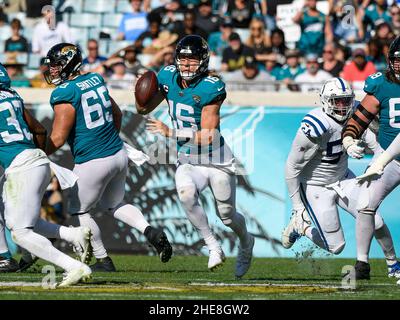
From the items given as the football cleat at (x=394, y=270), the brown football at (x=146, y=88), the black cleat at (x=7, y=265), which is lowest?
the black cleat at (x=7, y=265)

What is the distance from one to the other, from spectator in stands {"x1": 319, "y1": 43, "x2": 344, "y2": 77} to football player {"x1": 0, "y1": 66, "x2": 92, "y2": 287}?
20.3ft

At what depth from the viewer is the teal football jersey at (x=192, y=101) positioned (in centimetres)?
765

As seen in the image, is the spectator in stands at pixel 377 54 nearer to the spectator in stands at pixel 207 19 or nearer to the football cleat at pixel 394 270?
the spectator in stands at pixel 207 19

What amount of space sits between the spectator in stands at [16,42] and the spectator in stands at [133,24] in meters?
1.28

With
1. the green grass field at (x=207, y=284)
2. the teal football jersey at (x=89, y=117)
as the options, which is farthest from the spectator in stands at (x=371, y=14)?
the teal football jersey at (x=89, y=117)

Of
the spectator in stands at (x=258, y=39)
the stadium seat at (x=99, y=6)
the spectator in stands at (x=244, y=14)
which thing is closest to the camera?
the spectator in stands at (x=258, y=39)

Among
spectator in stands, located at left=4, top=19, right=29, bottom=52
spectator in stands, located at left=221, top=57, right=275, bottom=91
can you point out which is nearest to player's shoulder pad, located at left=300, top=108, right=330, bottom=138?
spectator in stands, located at left=221, top=57, right=275, bottom=91

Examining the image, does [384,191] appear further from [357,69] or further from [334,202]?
[357,69]

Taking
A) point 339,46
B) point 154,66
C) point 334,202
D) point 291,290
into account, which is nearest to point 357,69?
point 339,46

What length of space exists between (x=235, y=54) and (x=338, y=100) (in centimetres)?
498

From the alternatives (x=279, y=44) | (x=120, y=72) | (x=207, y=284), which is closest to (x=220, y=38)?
(x=279, y=44)

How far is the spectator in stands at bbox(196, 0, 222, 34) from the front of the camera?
44.0 feet

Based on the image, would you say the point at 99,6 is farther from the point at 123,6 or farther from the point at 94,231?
the point at 94,231

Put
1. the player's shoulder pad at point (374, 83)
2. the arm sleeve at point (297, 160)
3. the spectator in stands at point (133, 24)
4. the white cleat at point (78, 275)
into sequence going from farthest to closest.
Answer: the spectator in stands at point (133, 24)
the arm sleeve at point (297, 160)
the player's shoulder pad at point (374, 83)
the white cleat at point (78, 275)
